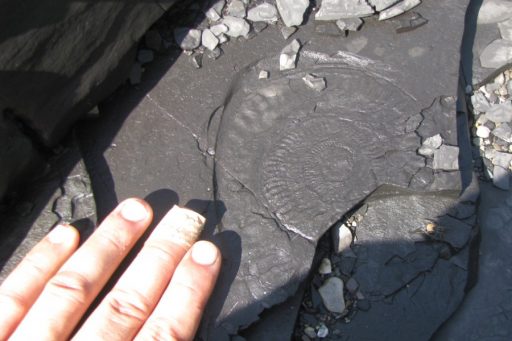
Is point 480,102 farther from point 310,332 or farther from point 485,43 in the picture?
point 310,332

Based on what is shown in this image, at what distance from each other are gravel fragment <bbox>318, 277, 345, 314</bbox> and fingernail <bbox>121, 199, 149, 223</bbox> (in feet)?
1.79

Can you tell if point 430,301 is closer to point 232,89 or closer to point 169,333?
point 169,333

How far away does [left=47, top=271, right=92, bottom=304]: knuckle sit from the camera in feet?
5.38

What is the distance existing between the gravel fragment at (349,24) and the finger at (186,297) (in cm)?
90

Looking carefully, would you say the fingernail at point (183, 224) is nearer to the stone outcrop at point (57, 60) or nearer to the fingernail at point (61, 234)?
the fingernail at point (61, 234)

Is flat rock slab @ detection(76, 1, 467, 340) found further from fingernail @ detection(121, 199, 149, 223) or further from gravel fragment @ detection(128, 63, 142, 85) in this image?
fingernail @ detection(121, 199, 149, 223)

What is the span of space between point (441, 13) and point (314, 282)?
103cm

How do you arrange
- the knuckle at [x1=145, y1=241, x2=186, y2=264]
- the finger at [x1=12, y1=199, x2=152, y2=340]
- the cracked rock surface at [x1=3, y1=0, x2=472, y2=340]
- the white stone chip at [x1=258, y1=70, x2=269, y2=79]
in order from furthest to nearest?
the white stone chip at [x1=258, y1=70, x2=269, y2=79] → the cracked rock surface at [x1=3, y1=0, x2=472, y2=340] → the knuckle at [x1=145, y1=241, x2=186, y2=264] → the finger at [x1=12, y1=199, x2=152, y2=340]

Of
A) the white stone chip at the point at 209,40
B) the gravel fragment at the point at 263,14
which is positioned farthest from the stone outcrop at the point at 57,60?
the gravel fragment at the point at 263,14

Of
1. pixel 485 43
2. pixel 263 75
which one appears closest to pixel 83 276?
pixel 263 75

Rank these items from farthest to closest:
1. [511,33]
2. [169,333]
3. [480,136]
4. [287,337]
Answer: [511,33]
[480,136]
[287,337]
[169,333]

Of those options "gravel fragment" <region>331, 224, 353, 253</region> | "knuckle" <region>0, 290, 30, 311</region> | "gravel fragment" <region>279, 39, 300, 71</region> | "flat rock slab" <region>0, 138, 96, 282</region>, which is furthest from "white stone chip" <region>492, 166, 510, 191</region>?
"knuckle" <region>0, 290, 30, 311</region>

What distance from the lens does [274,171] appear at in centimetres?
194

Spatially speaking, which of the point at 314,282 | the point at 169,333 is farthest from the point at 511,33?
the point at 169,333
